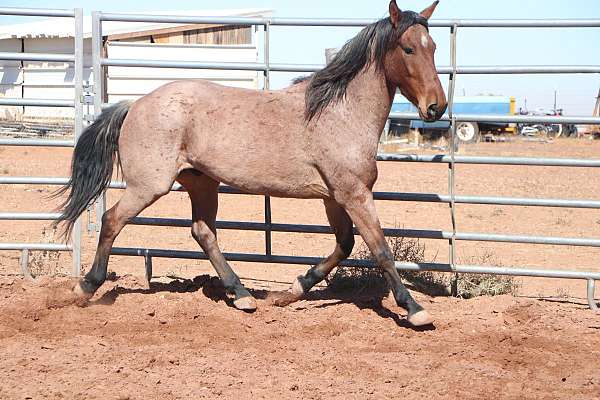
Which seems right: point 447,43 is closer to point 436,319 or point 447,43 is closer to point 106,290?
point 436,319

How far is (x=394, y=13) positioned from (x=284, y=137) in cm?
116

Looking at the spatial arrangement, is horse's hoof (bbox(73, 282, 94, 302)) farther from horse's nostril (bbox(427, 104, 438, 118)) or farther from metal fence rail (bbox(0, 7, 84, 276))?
horse's nostril (bbox(427, 104, 438, 118))

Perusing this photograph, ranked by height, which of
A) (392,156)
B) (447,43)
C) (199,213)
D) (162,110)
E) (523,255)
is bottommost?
(523,255)

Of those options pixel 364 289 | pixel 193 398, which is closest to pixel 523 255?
pixel 364 289

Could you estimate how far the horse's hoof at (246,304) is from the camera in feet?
18.4

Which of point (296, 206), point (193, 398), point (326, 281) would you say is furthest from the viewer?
point (296, 206)

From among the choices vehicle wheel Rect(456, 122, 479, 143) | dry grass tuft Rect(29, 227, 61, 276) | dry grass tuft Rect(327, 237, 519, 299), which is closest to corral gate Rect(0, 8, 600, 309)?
dry grass tuft Rect(327, 237, 519, 299)

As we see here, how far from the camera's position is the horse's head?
201 inches

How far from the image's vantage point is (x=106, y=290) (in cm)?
604

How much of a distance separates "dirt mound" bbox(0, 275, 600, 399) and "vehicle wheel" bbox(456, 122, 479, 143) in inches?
849

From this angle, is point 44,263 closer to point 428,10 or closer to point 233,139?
point 233,139

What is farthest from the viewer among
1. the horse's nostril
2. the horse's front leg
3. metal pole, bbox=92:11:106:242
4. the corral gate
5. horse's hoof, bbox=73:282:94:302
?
metal pole, bbox=92:11:106:242

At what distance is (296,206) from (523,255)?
3.70 m

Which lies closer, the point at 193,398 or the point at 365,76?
the point at 193,398
